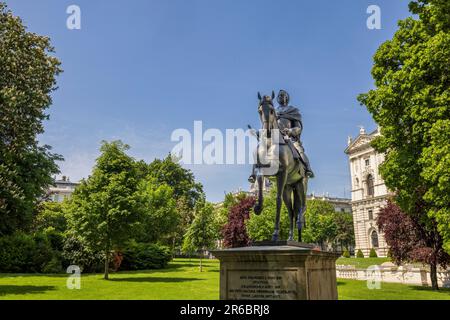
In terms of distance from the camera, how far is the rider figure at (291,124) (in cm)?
1046

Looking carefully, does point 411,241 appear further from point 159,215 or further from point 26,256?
point 159,215

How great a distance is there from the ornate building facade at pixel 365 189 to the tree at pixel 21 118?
63281mm

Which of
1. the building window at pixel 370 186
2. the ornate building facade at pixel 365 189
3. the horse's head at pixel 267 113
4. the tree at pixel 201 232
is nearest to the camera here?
the horse's head at pixel 267 113

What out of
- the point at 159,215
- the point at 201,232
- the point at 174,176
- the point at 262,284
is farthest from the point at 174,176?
the point at 262,284

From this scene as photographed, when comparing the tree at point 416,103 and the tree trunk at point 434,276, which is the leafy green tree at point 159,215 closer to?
the tree trunk at point 434,276

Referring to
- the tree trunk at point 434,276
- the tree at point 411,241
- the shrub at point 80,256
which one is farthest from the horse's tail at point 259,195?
the shrub at point 80,256

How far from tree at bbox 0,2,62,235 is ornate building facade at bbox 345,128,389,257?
63.3m

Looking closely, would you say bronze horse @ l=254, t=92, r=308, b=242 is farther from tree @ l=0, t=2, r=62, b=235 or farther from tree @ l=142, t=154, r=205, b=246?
tree @ l=142, t=154, r=205, b=246

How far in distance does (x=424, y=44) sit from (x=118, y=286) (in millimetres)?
22034

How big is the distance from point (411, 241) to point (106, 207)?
81.9ft

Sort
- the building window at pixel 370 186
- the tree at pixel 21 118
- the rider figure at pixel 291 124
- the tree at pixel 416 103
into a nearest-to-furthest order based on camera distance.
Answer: the rider figure at pixel 291 124 < the tree at pixel 416 103 < the tree at pixel 21 118 < the building window at pixel 370 186

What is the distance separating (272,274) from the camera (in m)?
7.90
